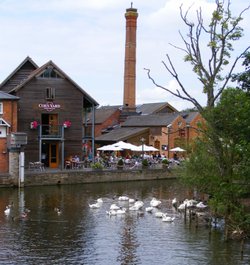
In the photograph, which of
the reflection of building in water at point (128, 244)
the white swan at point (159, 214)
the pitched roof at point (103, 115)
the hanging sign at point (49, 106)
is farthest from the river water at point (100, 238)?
the pitched roof at point (103, 115)

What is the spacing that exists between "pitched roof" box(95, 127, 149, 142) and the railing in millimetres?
14670

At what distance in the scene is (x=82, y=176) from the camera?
154ft

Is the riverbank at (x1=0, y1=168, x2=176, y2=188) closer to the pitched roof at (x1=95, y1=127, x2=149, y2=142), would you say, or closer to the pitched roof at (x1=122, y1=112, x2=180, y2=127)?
the pitched roof at (x1=95, y1=127, x2=149, y2=142)

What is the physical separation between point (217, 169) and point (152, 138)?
1651 inches

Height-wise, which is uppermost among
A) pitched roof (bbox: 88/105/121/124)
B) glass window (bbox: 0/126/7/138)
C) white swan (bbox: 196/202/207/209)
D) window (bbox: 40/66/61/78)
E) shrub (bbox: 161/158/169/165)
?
window (bbox: 40/66/61/78)

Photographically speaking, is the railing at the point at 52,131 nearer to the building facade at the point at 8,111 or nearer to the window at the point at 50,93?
the window at the point at 50,93

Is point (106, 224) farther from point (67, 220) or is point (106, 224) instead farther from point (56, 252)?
point (56, 252)

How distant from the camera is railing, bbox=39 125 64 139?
5122 centimetres

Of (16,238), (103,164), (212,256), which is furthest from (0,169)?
(212,256)

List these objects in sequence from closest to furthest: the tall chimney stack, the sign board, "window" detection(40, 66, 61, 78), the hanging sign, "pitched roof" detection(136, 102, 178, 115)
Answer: the sign board
"window" detection(40, 66, 61, 78)
the hanging sign
the tall chimney stack
"pitched roof" detection(136, 102, 178, 115)

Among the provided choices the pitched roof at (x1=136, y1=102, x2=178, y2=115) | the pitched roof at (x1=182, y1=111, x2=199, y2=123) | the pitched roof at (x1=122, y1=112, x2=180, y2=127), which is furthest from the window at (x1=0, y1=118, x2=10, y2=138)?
the pitched roof at (x1=136, y1=102, x2=178, y2=115)

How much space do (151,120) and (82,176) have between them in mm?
24122

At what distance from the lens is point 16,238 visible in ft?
79.2

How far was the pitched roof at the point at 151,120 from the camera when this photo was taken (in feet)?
221
